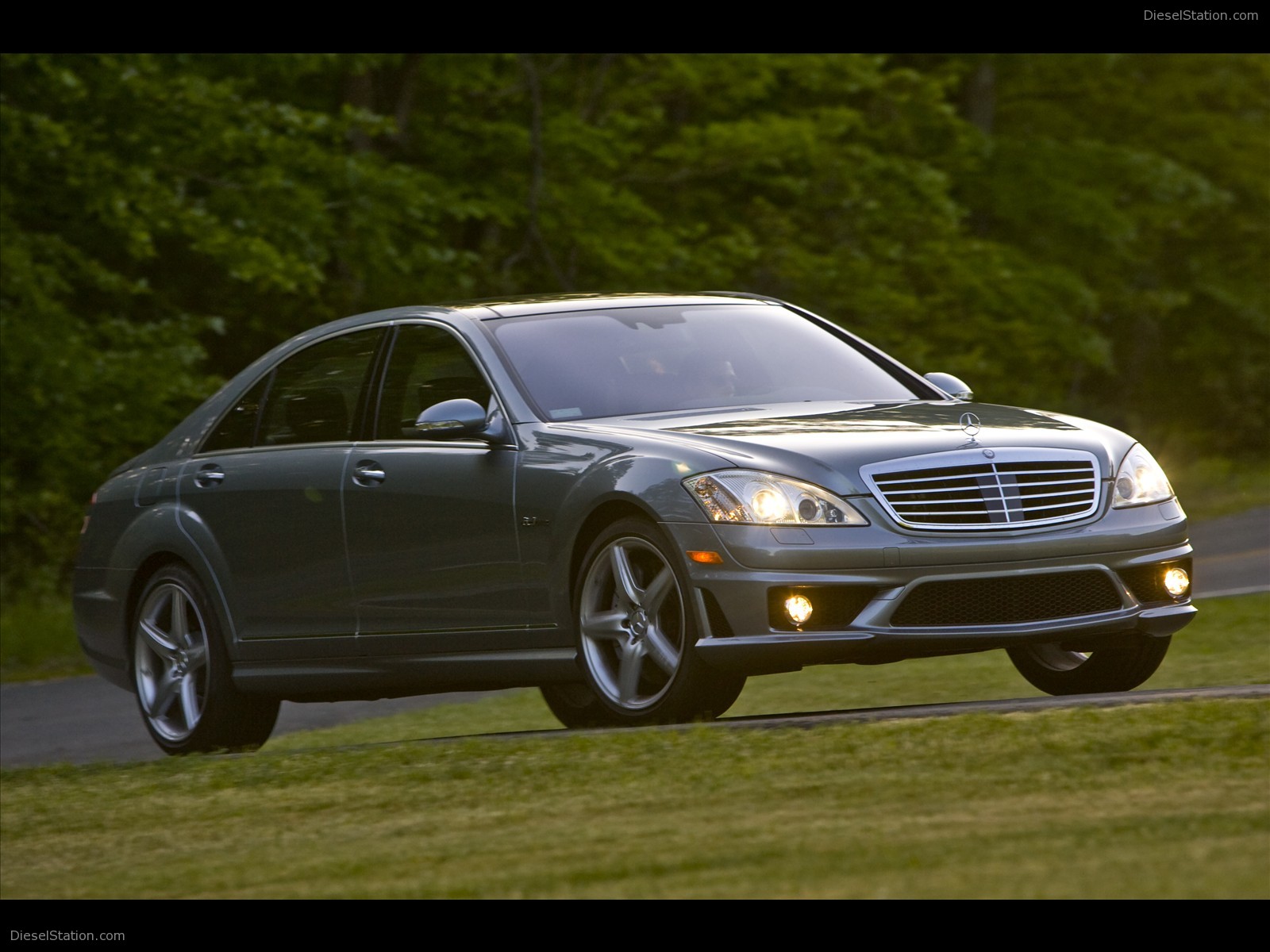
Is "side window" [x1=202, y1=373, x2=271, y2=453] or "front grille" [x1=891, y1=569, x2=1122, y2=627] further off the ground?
"side window" [x1=202, y1=373, x2=271, y2=453]

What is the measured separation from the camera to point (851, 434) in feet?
27.8

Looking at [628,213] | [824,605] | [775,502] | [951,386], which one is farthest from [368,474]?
[628,213]

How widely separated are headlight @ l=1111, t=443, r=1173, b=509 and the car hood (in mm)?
51

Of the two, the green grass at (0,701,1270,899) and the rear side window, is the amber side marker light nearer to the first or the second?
the green grass at (0,701,1270,899)

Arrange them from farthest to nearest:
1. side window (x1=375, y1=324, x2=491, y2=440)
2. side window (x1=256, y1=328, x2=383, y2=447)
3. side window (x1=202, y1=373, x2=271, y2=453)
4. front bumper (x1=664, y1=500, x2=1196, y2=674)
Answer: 1. side window (x1=202, y1=373, x2=271, y2=453)
2. side window (x1=256, y1=328, x2=383, y2=447)
3. side window (x1=375, y1=324, x2=491, y2=440)
4. front bumper (x1=664, y1=500, x2=1196, y2=674)

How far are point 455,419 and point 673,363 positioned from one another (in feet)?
3.19

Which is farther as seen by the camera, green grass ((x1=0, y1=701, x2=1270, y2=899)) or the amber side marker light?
the amber side marker light

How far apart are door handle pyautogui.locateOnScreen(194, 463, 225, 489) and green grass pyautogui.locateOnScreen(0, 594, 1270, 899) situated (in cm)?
182

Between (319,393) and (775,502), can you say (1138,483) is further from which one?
(319,393)

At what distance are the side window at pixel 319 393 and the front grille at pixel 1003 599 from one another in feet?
8.87

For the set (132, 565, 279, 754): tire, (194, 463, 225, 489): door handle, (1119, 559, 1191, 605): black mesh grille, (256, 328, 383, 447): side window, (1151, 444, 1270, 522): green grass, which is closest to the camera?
(1119, 559, 1191, 605): black mesh grille

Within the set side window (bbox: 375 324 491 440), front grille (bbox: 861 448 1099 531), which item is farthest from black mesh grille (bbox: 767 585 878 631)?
side window (bbox: 375 324 491 440)

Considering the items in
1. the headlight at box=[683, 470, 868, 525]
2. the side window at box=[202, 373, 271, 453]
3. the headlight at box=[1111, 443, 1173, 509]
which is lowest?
the headlight at box=[1111, 443, 1173, 509]

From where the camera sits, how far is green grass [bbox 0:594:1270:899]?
5.48 m
